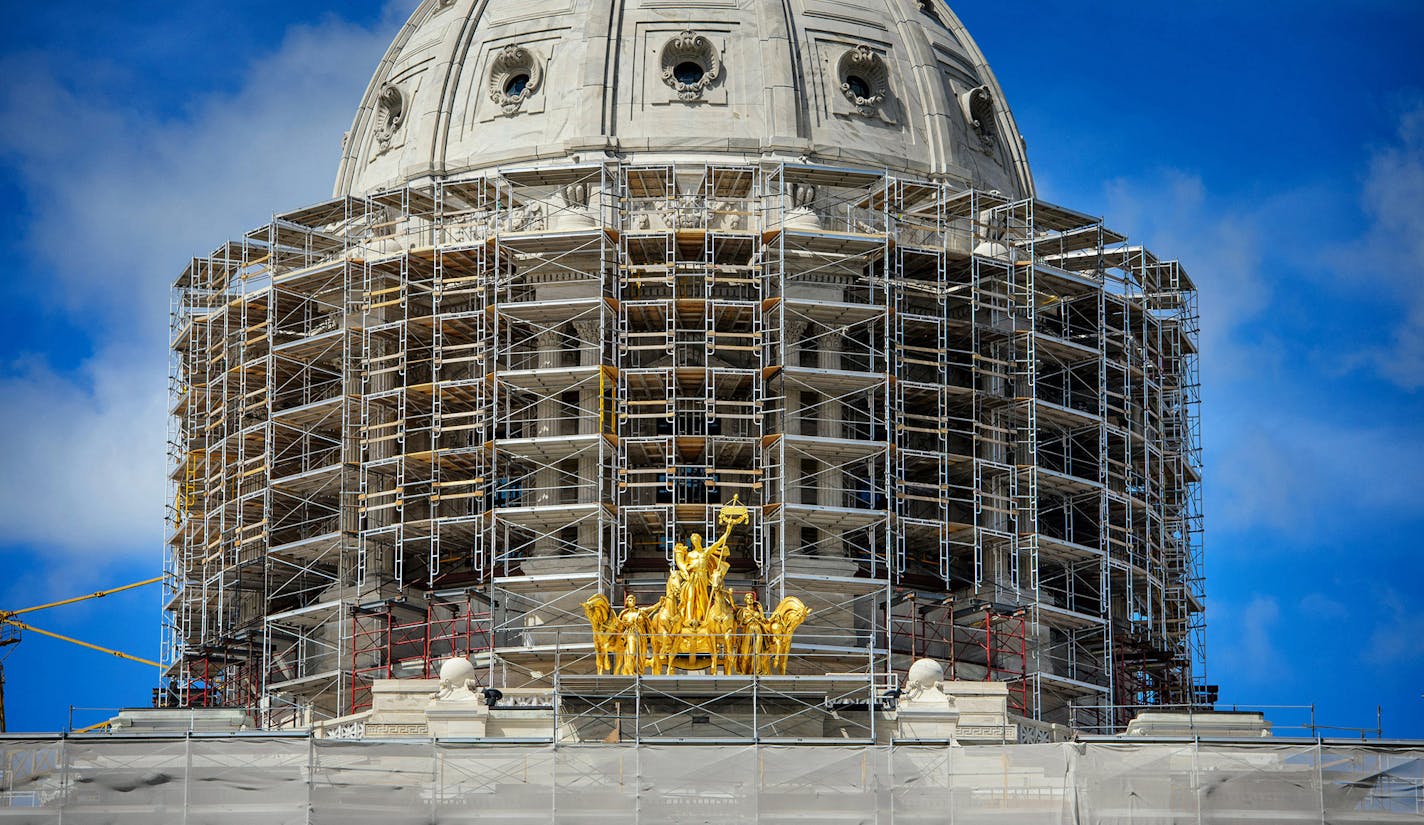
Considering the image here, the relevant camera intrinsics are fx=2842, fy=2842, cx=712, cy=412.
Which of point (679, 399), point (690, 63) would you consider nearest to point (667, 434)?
point (679, 399)

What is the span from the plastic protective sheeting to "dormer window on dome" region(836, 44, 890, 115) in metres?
37.1

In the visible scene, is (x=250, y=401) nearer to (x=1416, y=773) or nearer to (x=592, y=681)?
(x=592, y=681)

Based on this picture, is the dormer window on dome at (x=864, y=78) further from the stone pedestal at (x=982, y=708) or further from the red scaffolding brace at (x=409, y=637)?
the stone pedestal at (x=982, y=708)

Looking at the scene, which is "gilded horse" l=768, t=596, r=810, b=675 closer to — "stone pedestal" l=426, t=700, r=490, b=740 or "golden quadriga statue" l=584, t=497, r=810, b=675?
"golden quadriga statue" l=584, t=497, r=810, b=675

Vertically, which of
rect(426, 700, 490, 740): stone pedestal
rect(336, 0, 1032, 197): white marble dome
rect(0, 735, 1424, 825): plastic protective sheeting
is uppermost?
rect(336, 0, 1032, 197): white marble dome

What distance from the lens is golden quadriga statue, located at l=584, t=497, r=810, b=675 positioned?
8069cm

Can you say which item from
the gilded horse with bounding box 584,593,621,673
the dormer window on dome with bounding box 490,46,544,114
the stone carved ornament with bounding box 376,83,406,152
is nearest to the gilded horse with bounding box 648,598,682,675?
the gilded horse with bounding box 584,593,621,673

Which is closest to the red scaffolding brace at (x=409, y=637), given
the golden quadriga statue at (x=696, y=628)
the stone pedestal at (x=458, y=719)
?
the golden quadriga statue at (x=696, y=628)

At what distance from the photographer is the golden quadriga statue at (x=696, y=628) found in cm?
8069

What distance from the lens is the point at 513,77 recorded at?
10356 cm

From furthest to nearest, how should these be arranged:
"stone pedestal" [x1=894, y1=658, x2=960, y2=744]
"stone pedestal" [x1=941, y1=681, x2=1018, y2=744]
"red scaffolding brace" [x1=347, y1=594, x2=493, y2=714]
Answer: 1. "red scaffolding brace" [x1=347, y1=594, x2=493, y2=714]
2. "stone pedestal" [x1=941, y1=681, x2=1018, y2=744]
3. "stone pedestal" [x1=894, y1=658, x2=960, y2=744]

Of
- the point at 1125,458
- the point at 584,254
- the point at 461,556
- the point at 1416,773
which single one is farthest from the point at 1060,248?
the point at 1416,773

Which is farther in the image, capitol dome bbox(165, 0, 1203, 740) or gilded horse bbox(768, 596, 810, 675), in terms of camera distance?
capitol dome bbox(165, 0, 1203, 740)

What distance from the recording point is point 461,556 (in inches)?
3605
